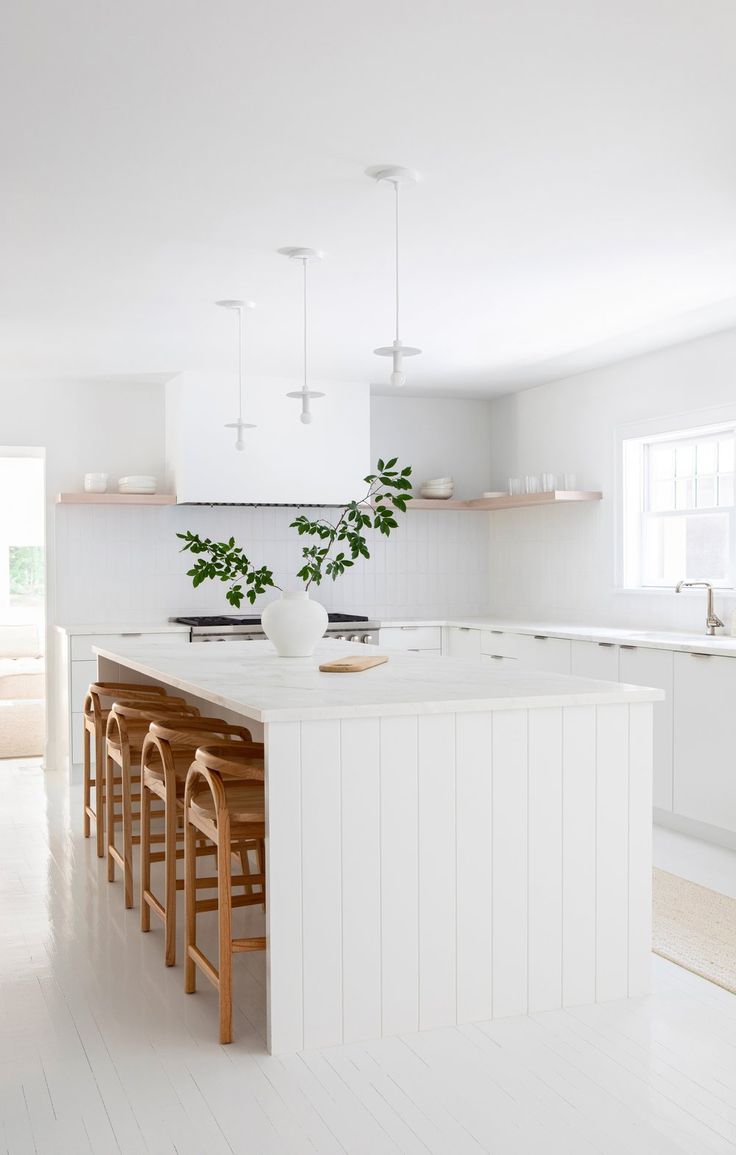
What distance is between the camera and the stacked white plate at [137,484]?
6.85 m

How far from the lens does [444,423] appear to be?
802cm

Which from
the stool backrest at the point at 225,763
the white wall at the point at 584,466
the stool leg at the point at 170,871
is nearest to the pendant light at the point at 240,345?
the white wall at the point at 584,466

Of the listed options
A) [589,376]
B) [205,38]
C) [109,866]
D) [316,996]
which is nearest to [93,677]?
[109,866]

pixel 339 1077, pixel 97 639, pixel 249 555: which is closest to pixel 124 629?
pixel 97 639

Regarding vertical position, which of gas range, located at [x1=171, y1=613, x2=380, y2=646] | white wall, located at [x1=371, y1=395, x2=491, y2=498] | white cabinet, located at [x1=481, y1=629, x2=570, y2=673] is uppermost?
white wall, located at [x1=371, y1=395, x2=491, y2=498]

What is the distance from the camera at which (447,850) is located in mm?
2879

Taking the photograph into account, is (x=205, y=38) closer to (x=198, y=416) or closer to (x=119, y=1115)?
(x=119, y=1115)

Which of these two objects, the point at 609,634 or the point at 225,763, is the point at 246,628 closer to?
the point at 609,634

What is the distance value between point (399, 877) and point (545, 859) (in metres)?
0.44

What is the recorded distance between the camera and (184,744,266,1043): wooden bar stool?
110 inches

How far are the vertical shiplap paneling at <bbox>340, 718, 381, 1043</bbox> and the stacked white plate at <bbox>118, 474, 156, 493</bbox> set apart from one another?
442 centimetres

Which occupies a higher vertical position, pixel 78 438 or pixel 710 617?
pixel 78 438

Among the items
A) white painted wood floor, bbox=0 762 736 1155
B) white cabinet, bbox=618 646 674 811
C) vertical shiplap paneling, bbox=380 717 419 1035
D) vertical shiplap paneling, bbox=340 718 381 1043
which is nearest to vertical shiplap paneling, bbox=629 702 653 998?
white painted wood floor, bbox=0 762 736 1155

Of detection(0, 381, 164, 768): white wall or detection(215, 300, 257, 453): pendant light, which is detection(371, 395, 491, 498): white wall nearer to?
detection(215, 300, 257, 453): pendant light
